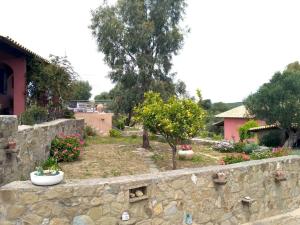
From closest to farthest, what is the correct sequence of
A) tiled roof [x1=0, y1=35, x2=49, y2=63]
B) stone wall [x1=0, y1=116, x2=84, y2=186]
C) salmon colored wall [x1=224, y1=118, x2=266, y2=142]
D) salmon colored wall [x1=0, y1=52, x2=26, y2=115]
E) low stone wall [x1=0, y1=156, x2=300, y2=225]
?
1. low stone wall [x1=0, y1=156, x2=300, y2=225]
2. stone wall [x1=0, y1=116, x2=84, y2=186]
3. tiled roof [x1=0, y1=35, x2=49, y2=63]
4. salmon colored wall [x1=0, y1=52, x2=26, y2=115]
5. salmon colored wall [x1=224, y1=118, x2=266, y2=142]

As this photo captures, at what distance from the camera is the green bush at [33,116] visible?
30.7 ft

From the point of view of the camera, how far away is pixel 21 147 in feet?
23.3

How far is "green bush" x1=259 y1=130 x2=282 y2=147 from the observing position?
24453mm

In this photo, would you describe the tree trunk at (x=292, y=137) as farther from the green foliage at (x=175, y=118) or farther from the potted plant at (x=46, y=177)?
the potted plant at (x=46, y=177)

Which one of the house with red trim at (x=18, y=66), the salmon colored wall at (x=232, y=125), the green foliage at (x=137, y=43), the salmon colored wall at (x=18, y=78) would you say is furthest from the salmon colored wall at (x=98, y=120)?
the salmon colored wall at (x=232, y=125)

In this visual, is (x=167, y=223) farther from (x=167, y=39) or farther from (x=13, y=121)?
(x=167, y=39)

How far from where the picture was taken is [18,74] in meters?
13.8

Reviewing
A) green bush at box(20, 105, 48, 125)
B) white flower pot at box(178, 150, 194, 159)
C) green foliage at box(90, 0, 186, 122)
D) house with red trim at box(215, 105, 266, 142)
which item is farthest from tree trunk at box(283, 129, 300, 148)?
green bush at box(20, 105, 48, 125)

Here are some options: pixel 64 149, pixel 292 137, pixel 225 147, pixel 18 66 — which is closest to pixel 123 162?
pixel 64 149

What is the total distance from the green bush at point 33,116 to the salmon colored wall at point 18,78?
10.3 feet

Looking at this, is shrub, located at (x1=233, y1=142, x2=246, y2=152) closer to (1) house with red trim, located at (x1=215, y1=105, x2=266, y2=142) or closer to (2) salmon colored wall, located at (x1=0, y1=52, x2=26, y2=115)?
(2) salmon colored wall, located at (x1=0, y1=52, x2=26, y2=115)

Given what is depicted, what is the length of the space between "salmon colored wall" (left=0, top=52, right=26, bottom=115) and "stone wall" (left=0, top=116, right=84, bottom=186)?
418cm

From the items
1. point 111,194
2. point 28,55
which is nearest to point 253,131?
point 28,55

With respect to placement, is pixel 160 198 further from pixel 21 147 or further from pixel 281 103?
pixel 281 103
